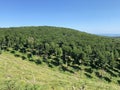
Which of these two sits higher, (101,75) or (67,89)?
(67,89)

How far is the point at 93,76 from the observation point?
70.1 meters

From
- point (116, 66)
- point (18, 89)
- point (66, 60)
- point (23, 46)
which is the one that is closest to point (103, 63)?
point (116, 66)

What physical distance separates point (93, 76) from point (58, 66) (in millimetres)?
16848

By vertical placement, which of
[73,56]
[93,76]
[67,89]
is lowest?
[93,76]

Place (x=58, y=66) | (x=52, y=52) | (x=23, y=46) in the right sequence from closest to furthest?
(x=58, y=66) < (x=52, y=52) < (x=23, y=46)

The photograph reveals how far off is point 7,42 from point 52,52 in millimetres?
35298

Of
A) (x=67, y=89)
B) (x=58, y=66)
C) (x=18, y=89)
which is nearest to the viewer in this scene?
(x=18, y=89)

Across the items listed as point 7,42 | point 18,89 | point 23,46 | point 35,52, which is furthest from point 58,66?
point 18,89

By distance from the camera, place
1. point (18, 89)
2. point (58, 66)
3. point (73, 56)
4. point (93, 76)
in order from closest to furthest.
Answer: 1. point (18, 89)
2. point (93, 76)
3. point (58, 66)
4. point (73, 56)

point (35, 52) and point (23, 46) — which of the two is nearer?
point (35, 52)

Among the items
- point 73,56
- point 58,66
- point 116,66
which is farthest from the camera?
point 73,56

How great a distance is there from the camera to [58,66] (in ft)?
251

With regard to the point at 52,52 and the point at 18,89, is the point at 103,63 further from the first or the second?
the point at 18,89

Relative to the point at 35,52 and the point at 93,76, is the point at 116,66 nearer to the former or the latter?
the point at 93,76
